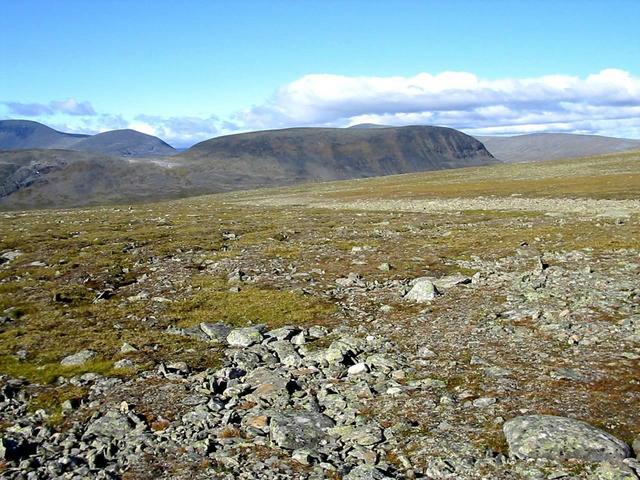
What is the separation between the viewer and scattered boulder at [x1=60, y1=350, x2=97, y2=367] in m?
16.8

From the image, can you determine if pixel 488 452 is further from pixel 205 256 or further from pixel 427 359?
pixel 205 256

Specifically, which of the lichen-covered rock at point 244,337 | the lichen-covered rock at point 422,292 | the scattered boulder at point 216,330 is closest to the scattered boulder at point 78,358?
the scattered boulder at point 216,330

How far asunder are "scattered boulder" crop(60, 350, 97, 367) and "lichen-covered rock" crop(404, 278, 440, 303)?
40.8 ft

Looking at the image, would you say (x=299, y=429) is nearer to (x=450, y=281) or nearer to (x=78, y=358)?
(x=78, y=358)

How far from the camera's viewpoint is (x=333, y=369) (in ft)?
50.2

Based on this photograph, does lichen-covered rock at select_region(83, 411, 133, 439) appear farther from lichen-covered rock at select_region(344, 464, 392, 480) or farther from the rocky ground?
lichen-covered rock at select_region(344, 464, 392, 480)

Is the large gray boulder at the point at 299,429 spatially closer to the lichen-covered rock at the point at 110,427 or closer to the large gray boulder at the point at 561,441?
the lichen-covered rock at the point at 110,427

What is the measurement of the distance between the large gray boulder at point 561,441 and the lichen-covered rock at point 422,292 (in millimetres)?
11015

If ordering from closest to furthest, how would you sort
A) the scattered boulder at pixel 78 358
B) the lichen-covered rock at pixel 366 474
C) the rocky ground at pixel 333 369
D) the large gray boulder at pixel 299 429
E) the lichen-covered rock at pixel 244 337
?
1. the lichen-covered rock at pixel 366 474
2. the rocky ground at pixel 333 369
3. the large gray boulder at pixel 299 429
4. the scattered boulder at pixel 78 358
5. the lichen-covered rock at pixel 244 337

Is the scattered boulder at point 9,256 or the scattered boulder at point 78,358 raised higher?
the scattered boulder at point 9,256

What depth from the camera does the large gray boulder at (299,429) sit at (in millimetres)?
11508

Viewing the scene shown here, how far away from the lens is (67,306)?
24.3 meters

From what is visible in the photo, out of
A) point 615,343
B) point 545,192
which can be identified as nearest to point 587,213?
point 545,192

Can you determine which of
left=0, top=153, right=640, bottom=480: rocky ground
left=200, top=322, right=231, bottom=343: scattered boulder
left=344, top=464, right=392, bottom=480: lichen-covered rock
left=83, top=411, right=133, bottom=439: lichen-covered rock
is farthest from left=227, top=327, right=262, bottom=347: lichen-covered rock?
left=344, top=464, right=392, bottom=480: lichen-covered rock
